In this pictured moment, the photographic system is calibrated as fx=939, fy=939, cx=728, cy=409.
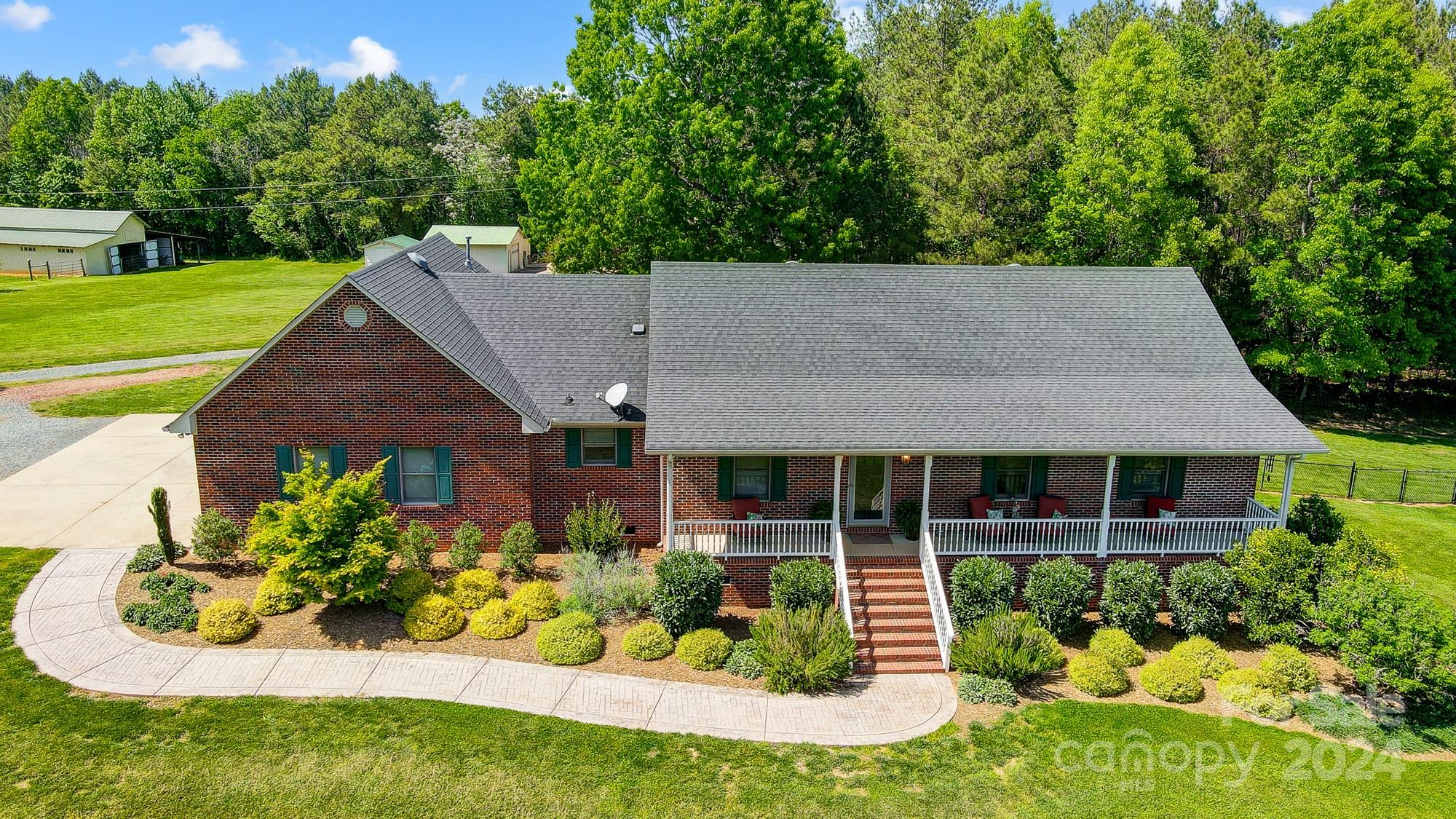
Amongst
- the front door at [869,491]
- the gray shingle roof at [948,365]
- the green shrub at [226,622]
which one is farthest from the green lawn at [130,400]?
the front door at [869,491]

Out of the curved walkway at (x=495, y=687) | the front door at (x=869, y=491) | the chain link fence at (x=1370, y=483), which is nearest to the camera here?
the curved walkway at (x=495, y=687)

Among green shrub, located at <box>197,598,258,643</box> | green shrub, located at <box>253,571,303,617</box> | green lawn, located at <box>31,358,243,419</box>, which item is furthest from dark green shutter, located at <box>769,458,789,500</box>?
green lawn, located at <box>31,358,243,419</box>

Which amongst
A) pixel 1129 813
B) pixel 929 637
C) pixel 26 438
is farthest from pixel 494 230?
pixel 1129 813

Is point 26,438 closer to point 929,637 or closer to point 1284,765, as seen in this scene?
point 929,637

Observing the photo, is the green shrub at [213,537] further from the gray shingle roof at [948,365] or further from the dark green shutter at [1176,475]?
the dark green shutter at [1176,475]

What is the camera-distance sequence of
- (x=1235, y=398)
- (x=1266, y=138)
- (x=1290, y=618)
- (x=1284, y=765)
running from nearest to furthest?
(x=1284, y=765), (x=1290, y=618), (x=1235, y=398), (x=1266, y=138)

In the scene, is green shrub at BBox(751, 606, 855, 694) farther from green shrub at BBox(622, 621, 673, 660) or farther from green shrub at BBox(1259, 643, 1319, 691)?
green shrub at BBox(1259, 643, 1319, 691)
